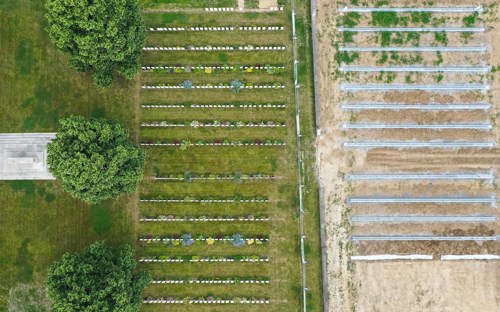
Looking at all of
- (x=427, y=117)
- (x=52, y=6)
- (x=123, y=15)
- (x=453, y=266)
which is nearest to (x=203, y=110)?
(x=123, y=15)

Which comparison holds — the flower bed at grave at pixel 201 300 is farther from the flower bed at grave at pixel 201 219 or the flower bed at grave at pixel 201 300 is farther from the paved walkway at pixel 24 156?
the paved walkway at pixel 24 156

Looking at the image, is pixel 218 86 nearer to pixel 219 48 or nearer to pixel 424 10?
pixel 219 48

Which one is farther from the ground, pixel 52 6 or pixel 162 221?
pixel 52 6

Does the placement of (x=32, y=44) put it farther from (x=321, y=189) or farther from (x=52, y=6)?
(x=321, y=189)

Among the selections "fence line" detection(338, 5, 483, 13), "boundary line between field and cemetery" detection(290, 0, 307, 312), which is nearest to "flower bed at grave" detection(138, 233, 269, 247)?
"boundary line between field and cemetery" detection(290, 0, 307, 312)

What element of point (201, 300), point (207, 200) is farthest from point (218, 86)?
point (201, 300)

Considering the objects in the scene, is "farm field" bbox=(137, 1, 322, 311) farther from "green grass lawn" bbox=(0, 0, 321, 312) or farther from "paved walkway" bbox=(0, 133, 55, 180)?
"paved walkway" bbox=(0, 133, 55, 180)
